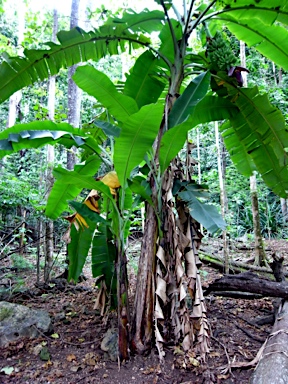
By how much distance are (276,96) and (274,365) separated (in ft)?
29.1

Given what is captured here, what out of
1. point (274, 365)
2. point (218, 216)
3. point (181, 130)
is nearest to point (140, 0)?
point (181, 130)

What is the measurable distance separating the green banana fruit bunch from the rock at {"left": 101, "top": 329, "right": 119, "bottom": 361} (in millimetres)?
3004

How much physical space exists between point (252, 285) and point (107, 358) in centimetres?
180

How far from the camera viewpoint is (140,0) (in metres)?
7.79

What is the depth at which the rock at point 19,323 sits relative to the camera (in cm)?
296

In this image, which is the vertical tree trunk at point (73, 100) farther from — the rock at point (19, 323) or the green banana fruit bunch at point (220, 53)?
the green banana fruit bunch at point (220, 53)

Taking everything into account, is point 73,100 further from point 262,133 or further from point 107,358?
point 107,358

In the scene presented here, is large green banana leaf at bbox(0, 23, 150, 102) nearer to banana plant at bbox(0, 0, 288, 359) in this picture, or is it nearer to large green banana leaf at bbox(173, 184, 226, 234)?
banana plant at bbox(0, 0, 288, 359)

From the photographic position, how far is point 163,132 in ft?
9.75

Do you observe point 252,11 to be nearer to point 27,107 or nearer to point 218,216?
point 218,216

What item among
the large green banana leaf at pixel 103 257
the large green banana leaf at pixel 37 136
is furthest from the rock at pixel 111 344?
the large green banana leaf at pixel 37 136

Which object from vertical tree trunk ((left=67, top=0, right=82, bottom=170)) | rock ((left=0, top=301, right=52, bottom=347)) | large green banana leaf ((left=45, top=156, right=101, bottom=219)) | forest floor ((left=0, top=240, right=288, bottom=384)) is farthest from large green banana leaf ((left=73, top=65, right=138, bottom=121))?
vertical tree trunk ((left=67, top=0, right=82, bottom=170))

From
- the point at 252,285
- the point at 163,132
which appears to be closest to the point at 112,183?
the point at 163,132

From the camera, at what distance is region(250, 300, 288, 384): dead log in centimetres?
192
